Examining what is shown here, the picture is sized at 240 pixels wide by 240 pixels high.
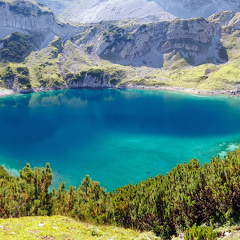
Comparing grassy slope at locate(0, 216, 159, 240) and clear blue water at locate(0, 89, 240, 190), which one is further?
clear blue water at locate(0, 89, 240, 190)

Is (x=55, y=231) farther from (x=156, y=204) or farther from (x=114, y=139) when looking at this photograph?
(x=114, y=139)

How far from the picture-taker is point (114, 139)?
342 ft

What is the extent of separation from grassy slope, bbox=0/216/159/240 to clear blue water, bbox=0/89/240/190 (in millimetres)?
41219

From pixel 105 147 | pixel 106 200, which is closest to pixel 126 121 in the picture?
pixel 105 147

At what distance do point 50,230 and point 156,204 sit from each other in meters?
14.9

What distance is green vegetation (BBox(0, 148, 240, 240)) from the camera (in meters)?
27.3

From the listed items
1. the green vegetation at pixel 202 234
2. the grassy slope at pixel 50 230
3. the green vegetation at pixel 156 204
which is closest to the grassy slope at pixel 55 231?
the grassy slope at pixel 50 230

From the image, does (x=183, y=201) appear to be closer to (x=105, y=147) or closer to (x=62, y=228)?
(x=62, y=228)

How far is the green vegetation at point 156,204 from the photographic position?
89.5 feet

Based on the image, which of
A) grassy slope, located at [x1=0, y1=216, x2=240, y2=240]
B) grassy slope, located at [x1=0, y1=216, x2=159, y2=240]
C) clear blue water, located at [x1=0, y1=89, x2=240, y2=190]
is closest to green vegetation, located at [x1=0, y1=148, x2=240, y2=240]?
grassy slope, located at [x1=0, y1=216, x2=240, y2=240]

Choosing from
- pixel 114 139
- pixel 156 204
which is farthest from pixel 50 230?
pixel 114 139

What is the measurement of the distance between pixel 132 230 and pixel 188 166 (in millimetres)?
16938

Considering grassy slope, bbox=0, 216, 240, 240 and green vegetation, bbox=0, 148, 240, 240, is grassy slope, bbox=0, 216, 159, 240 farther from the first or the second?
green vegetation, bbox=0, 148, 240, 240

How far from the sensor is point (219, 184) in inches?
1095
